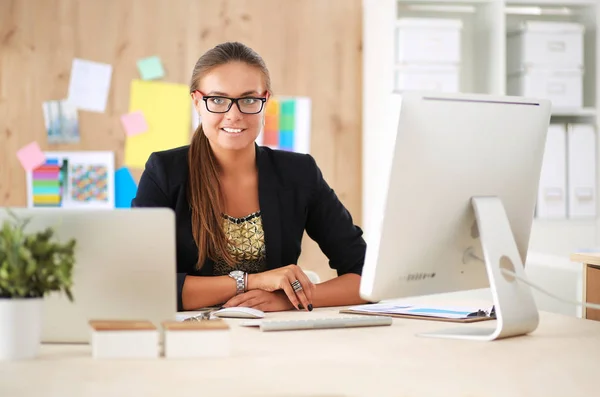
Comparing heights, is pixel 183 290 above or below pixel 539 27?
below

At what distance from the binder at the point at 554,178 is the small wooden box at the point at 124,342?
2.39 metres

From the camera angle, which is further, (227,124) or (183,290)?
(227,124)

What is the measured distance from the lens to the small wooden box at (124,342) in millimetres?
1201

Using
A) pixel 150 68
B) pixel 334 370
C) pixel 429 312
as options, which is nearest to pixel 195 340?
pixel 334 370

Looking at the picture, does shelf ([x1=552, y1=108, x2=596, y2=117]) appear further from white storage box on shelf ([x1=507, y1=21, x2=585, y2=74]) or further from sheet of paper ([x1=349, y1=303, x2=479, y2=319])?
sheet of paper ([x1=349, y1=303, x2=479, y2=319])

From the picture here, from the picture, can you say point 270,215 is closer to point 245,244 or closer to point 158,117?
point 245,244

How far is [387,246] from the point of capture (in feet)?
4.54

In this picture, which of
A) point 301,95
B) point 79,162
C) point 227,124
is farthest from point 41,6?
point 227,124

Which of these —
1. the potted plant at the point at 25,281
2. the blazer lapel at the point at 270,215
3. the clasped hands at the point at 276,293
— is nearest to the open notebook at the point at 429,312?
the clasped hands at the point at 276,293

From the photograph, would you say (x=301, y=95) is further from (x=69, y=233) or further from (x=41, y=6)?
(x=69, y=233)

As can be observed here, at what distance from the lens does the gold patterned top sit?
6.79 ft

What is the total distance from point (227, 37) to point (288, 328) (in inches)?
84.3

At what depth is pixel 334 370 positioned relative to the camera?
3.76 feet

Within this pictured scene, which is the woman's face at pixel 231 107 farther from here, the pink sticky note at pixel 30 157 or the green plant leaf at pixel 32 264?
the pink sticky note at pixel 30 157
